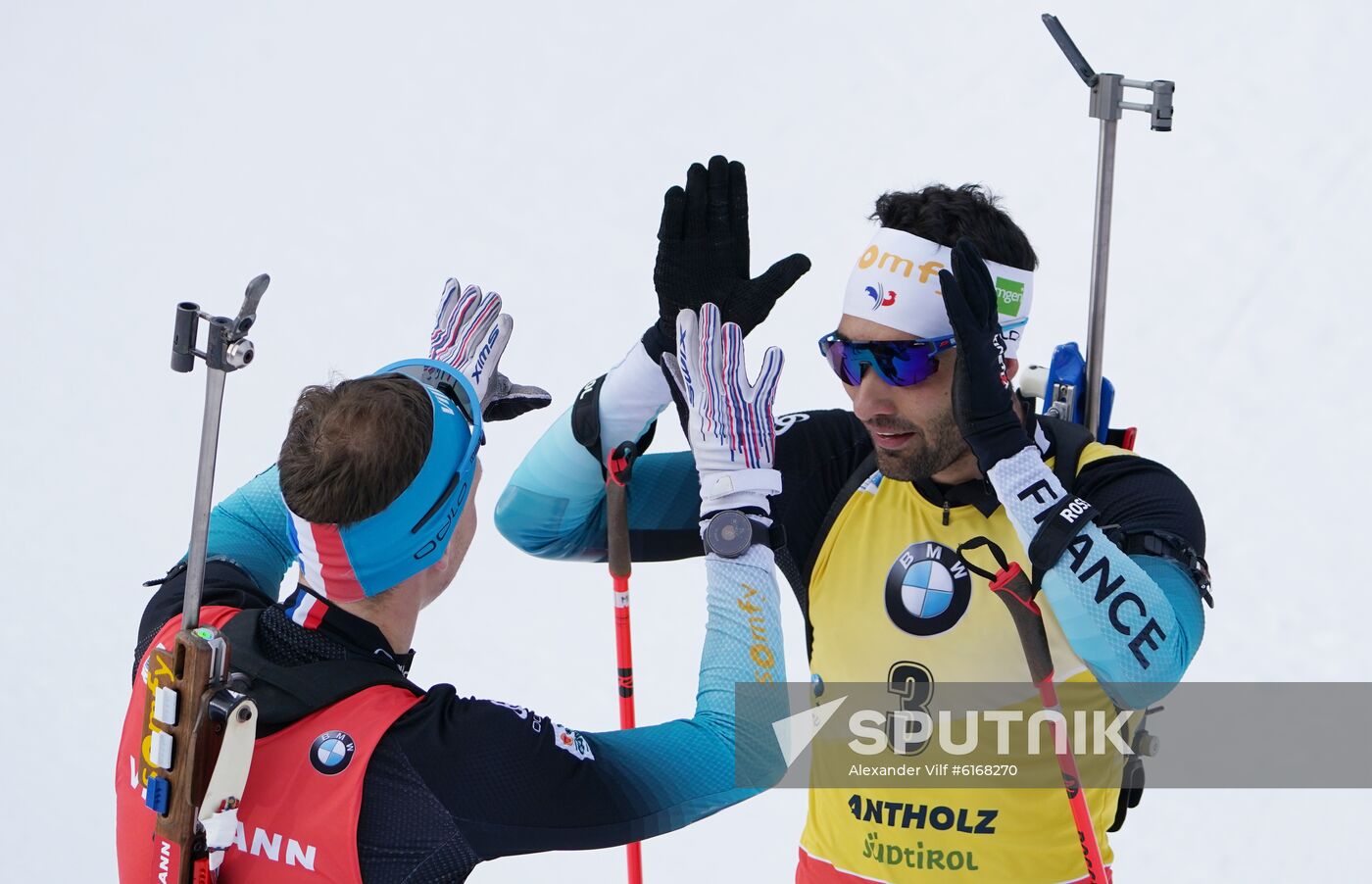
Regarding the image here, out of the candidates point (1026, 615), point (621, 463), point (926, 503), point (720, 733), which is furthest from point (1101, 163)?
point (720, 733)

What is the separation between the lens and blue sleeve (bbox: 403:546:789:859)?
81.0 inches

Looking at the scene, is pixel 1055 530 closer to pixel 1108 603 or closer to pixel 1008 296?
pixel 1108 603

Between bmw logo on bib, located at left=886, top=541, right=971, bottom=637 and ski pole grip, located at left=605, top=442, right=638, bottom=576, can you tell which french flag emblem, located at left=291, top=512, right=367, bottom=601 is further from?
Answer: bmw logo on bib, located at left=886, top=541, right=971, bottom=637

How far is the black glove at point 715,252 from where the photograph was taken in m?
2.74

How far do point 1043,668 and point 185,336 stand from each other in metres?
1.59

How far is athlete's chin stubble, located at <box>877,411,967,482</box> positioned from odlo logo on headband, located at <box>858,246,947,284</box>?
11.0 inches

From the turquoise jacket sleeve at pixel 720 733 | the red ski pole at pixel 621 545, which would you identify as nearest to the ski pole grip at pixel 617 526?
the red ski pole at pixel 621 545

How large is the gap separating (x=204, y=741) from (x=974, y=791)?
1512 mm

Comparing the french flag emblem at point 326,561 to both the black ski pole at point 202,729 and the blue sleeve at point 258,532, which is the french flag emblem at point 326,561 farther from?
the blue sleeve at point 258,532

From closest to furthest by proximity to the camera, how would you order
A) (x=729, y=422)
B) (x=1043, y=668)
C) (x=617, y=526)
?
(x=729, y=422)
(x=1043, y=668)
(x=617, y=526)

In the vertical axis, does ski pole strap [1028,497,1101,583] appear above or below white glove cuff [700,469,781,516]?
below

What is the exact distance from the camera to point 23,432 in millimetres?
6383

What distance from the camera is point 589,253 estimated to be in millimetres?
6621

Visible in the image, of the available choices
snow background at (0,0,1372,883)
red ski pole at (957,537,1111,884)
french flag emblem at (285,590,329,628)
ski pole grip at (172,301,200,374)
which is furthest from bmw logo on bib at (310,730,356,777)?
snow background at (0,0,1372,883)
